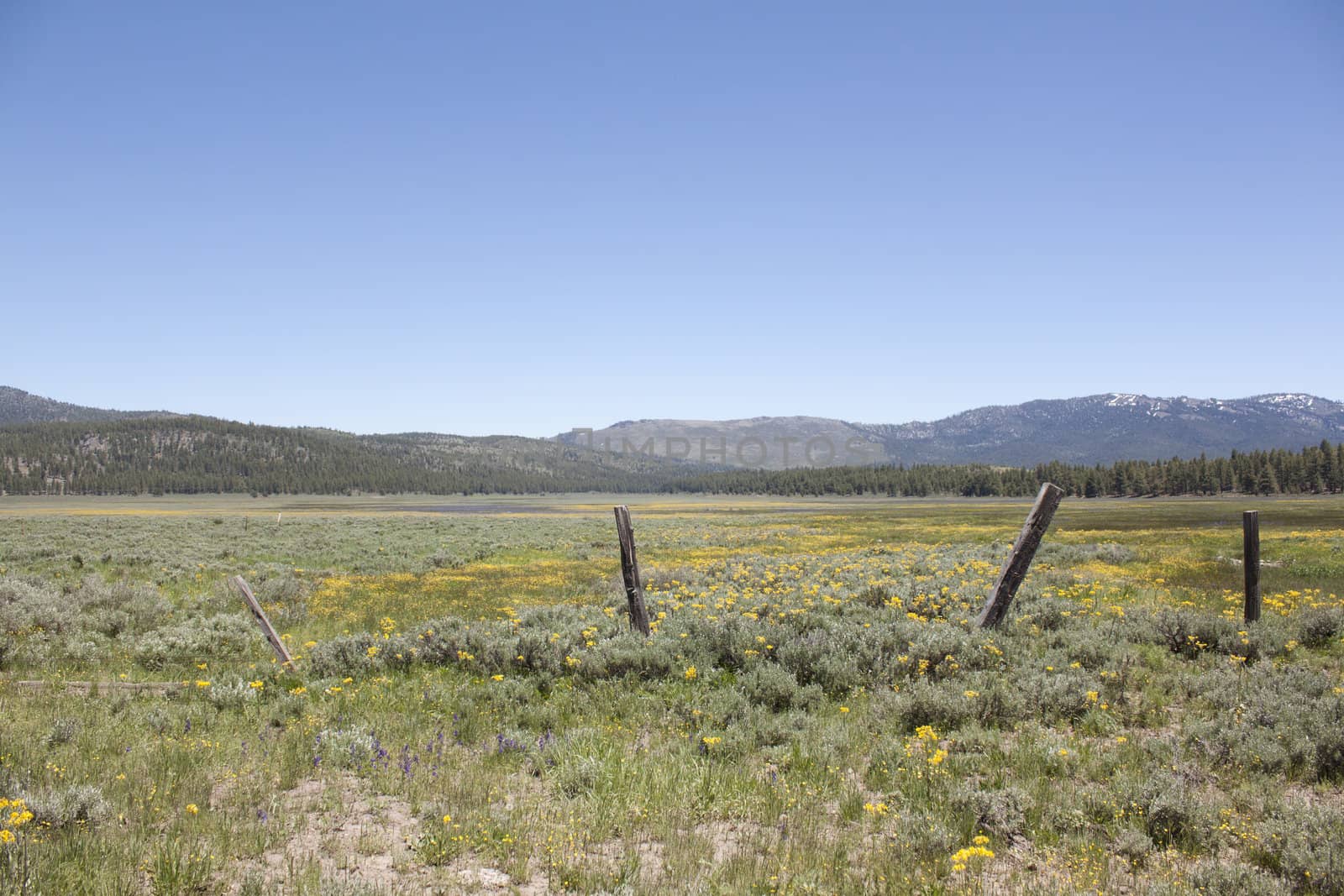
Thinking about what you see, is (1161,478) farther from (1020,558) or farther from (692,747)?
(692,747)

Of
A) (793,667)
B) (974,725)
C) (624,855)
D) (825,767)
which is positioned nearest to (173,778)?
(624,855)

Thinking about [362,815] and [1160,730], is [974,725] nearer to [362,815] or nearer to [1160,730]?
[1160,730]

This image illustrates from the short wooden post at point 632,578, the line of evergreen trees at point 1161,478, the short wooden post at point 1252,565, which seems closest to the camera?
the short wooden post at point 632,578

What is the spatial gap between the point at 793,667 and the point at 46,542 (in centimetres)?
3873

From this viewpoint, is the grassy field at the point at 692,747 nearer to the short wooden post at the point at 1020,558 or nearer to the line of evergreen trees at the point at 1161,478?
the short wooden post at the point at 1020,558

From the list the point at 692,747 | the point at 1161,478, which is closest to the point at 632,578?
the point at 692,747

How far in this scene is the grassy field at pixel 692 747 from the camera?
4852 millimetres

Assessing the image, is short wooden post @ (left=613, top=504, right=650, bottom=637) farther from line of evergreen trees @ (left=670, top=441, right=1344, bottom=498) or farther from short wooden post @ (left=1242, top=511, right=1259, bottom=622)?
line of evergreen trees @ (left=670, top=441, right=1344, bottom=498)

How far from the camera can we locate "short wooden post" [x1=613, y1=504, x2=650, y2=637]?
11.4 metres

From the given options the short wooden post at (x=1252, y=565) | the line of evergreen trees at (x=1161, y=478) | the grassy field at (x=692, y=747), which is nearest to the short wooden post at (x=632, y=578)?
the grassy field at (x=692, y=747)

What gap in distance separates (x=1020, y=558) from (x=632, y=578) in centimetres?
642

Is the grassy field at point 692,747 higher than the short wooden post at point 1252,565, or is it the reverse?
the short wooden post at point 1252,565

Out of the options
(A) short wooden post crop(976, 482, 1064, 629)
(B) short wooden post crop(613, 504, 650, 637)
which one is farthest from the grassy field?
(A) short wooden post crop(976, 482, 1064, 629)

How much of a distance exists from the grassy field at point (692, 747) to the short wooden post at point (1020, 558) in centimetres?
59
